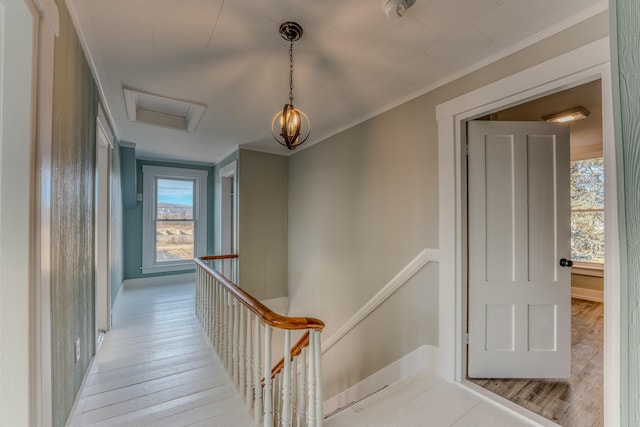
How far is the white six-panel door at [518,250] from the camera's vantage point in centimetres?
203

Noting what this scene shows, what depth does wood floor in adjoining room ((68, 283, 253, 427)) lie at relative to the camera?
1682mm

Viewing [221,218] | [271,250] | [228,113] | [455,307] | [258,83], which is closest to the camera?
[455,307]

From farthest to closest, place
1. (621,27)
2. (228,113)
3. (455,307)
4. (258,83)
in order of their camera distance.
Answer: (228,113) → (258,83) → (455,307) → (621,27)

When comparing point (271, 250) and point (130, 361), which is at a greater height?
point (271, 250)

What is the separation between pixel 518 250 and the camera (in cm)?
204

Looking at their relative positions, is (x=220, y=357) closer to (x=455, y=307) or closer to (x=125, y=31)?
(x=455, y=307)

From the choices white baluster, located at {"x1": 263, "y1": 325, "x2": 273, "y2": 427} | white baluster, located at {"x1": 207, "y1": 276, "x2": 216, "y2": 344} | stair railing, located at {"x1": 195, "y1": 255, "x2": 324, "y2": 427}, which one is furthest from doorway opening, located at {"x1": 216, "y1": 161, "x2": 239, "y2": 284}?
white baluster, located at {"x1": 263, "y1": 325, "x2": 273, "y2": 427}

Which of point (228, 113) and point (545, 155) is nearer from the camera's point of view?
point (545, 155)

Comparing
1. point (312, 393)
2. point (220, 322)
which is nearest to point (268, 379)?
point (312, 393)

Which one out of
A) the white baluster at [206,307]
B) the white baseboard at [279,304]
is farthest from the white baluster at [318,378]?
the white baseboard at [279,304]

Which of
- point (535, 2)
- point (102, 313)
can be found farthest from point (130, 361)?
point (535, 2)

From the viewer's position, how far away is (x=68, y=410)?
5.09 ft

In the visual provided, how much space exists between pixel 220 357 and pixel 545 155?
10.3 ft

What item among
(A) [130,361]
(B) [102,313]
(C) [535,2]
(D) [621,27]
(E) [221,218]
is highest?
(C) [535,2]
